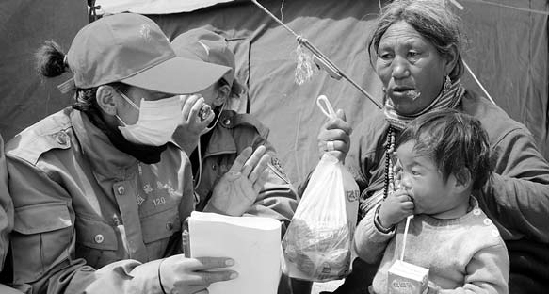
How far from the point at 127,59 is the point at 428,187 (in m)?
1.04

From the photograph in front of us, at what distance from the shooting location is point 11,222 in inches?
75.2

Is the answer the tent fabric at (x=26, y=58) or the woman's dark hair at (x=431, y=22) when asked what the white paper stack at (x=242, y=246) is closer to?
the woman's dark hair at (x=431, y=22)

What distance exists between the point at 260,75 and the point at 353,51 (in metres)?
0.72

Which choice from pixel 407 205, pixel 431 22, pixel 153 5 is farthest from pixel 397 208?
pixel 153 5

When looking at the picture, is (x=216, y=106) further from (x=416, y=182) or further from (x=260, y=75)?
(x=260, y=75)

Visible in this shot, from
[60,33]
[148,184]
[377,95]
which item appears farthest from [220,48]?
[60,33]

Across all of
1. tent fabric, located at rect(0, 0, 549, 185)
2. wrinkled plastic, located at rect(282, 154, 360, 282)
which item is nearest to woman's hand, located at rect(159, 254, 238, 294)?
wrinkled plastic, located at rect(282, 154, 360, 282)

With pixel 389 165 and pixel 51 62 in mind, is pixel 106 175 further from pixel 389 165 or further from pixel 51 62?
pixel 389 165

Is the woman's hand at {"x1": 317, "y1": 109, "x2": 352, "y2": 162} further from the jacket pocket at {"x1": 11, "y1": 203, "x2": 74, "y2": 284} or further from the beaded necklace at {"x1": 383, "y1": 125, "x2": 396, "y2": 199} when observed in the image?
the jacket pocket at {"x1": 11, "y1": 203, "x2": 74, "y2": 284}

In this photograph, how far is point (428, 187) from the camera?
2.10m

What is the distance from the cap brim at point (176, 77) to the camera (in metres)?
2.17

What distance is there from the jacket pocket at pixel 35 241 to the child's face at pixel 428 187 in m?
1.08

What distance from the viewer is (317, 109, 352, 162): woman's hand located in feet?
7.99

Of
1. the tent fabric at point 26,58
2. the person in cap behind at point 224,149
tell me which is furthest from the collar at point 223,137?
the tent fabric at point 26,58
